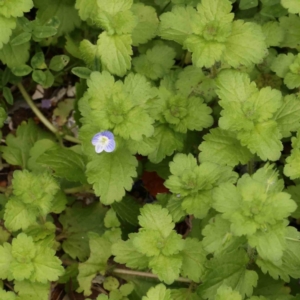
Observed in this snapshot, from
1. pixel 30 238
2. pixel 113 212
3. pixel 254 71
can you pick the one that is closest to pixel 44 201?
pixel 30 238

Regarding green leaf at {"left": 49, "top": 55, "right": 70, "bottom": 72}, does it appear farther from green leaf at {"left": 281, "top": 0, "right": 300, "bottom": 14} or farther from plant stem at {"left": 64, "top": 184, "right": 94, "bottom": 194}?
green leaf at {"left": 281, "top": 0, "right": 300, "bottom": 14}

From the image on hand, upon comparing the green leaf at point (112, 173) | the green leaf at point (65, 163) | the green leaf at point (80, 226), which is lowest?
the green leaf at point (80, 226)

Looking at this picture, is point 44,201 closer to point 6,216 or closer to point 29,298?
point 6,216

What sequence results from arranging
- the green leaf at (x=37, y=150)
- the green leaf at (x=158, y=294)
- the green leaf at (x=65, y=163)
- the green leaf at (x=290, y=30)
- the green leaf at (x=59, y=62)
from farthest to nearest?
the green leaf at (x=59, y=62) < the green leaf at (x=37, y=150) < the green leaf at (x=290, y=30) < the green leaf at (x=65, y=163) < the green leaf at (x=158, y=294)

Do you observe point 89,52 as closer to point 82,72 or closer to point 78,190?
→ point 82,72

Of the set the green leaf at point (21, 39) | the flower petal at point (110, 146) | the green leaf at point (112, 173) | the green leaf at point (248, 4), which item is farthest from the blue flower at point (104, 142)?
the green leaf at point (248, 4)

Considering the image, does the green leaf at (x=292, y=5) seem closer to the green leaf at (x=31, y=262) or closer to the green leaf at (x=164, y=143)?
the green leaf at (x=164, y=143)

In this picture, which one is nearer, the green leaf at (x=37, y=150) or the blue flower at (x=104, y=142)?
the blue flower at (x=104, y=142)
